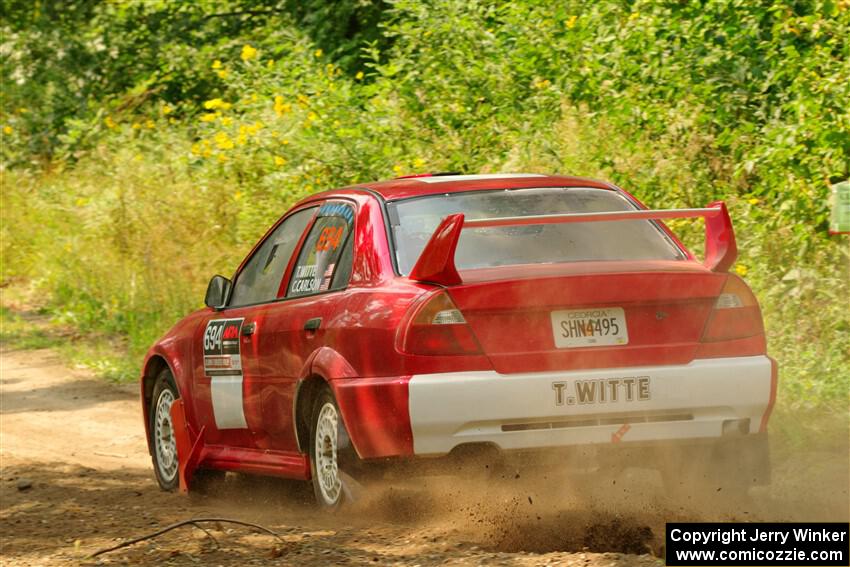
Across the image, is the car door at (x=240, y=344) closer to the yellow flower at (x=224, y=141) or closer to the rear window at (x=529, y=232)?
the rear window at (x=529, y=232)

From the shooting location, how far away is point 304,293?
6871mm

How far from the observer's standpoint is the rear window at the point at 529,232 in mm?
6195

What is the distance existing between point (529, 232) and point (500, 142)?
6210 mm

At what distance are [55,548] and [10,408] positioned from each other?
20.2 ft

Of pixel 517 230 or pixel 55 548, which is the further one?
pixel 517 230

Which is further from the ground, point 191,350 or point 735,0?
point 735,0

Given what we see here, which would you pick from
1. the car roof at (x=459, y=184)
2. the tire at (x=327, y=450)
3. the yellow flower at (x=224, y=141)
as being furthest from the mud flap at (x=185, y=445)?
the yellow flower at (x=224, y=141)

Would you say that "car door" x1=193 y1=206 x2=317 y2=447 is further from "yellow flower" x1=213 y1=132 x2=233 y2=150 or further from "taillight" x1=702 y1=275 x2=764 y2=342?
"yellow flower" x1=213 y1=132 x2=233 y2=150

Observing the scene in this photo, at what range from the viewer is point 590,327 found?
577 cm

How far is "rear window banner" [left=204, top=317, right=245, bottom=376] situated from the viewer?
7434 millimetres

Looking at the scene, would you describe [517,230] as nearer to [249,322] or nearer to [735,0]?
[249,322]

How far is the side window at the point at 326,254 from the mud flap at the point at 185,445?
132 centimetres

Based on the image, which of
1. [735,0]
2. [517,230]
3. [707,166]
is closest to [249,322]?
[517,230]

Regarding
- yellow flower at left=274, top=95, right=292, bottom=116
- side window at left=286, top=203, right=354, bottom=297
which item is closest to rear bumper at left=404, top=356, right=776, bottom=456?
side window at left=286, top=203, right=354, bottom=297
